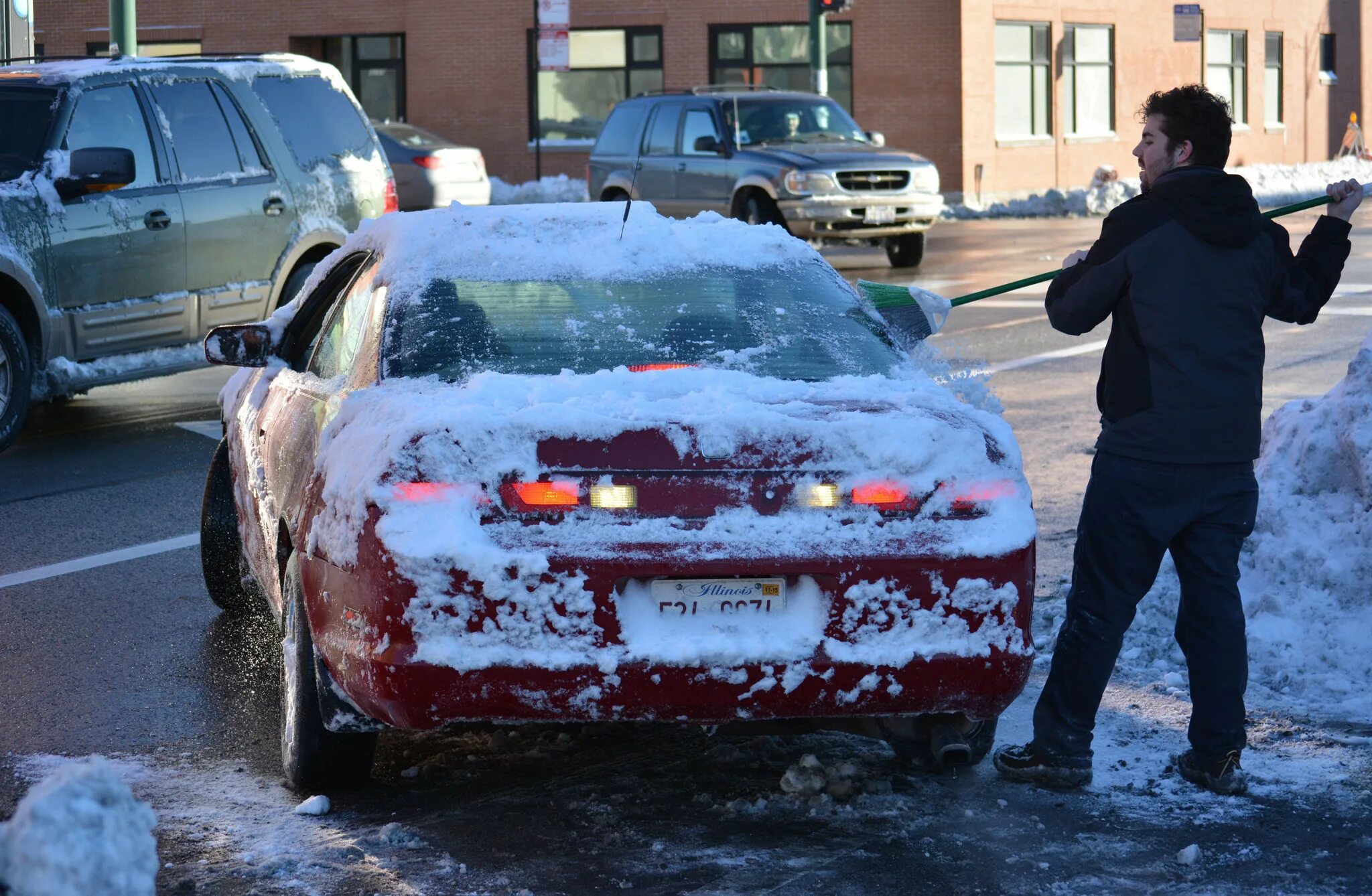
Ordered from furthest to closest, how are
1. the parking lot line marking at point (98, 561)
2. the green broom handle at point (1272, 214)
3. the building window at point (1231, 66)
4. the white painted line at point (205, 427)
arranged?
1. the building window at point (1231, 66)
2. the white painted line at point (205, 427)
3. the parking lot line marking at point (98, 561)
4. the green broom handle at point (1272, 214)

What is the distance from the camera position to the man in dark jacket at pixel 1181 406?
4785 mm

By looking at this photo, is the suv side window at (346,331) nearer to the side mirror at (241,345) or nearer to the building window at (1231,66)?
the side mirror at (241,345)

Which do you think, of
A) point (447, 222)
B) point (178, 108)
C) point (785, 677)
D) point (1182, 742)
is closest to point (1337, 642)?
point (1182, 742)

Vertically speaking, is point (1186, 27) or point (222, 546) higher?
point (1186, 27)

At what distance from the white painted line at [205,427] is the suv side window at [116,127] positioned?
144cm

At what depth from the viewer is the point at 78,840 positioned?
355 cm

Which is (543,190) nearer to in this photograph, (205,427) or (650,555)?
(205,427)

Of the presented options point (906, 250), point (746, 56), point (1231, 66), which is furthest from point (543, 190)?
point (1231, 66)

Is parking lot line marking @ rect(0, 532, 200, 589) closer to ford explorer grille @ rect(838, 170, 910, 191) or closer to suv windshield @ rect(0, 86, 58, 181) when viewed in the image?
suv windshield @ rect(0, 86, 58, 181)

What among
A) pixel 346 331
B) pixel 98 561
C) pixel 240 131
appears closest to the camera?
pixel 346 331

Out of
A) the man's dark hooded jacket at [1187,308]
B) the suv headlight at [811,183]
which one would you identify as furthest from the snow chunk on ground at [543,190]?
the man's dark hooded jacket at [1187,308]

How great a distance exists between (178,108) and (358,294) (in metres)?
6.29

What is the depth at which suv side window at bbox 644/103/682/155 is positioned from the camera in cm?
2288

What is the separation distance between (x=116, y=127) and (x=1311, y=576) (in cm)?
743
